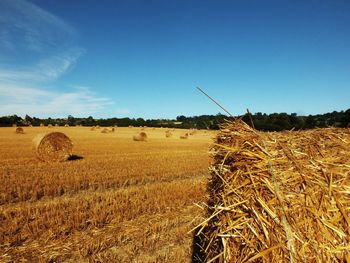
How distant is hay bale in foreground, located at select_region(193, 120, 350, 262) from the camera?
2916 mm

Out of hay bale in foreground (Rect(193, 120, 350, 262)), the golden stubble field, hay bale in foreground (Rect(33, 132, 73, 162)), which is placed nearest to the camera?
hay bale in foreground (Rect(193, 120, 350, 262))

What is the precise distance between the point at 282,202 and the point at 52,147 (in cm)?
1646

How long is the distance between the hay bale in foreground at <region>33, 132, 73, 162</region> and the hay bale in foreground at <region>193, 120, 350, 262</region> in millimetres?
15102

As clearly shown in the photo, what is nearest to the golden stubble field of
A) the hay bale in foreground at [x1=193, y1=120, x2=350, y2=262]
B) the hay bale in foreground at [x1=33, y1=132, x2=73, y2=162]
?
the hay bale in foreground at [x1=193, y1=120, x2=350, y2=262]

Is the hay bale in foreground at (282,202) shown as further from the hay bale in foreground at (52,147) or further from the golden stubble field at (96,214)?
the hay bale in foreground at (52,147)

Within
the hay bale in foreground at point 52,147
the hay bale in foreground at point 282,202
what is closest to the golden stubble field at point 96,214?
the hay bale in foreground at point 282,202

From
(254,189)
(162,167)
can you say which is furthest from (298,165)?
(162,167)

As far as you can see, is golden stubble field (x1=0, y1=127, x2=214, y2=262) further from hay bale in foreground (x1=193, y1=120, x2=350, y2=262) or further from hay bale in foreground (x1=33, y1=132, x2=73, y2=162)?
hay bale in foreground (x1=33, y1=132, x2=73, y2=162)

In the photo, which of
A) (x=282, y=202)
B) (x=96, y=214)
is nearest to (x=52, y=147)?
(x=96, y=214)

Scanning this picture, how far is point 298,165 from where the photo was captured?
322 centimetres

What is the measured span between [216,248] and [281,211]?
1.01m

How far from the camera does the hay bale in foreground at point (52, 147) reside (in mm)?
16938

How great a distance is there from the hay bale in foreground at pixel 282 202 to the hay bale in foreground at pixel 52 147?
49.5 feet

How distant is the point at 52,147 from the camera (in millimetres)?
17500
